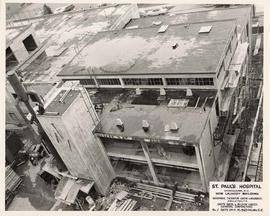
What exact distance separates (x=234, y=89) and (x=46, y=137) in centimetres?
1988

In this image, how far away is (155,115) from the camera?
2884 cm

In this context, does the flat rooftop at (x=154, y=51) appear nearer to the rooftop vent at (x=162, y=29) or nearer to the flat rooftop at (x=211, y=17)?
the rooftop vent at (x=162, y=29)

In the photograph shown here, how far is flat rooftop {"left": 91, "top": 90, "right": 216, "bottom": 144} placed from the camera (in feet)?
85.7

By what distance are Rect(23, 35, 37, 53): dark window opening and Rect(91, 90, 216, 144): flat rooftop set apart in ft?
62.6

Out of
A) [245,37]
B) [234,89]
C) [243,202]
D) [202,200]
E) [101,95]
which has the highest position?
[245,37]

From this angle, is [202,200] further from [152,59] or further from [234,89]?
[152,59]

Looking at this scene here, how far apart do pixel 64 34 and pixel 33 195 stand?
24.6 m

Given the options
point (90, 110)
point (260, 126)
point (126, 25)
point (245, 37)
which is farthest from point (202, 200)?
point (126, 25)

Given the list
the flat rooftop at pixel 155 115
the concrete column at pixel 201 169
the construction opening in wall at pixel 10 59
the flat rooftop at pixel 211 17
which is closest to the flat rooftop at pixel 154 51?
the flat rooftop at pixel 155 115

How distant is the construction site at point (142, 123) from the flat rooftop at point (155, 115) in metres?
0.10

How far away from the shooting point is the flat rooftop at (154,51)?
97.2ft

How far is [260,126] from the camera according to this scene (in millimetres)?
33281

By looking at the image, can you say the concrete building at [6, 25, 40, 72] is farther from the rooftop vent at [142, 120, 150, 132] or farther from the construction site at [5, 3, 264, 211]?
the rooftop vent at [142, 120, 150, 132]
